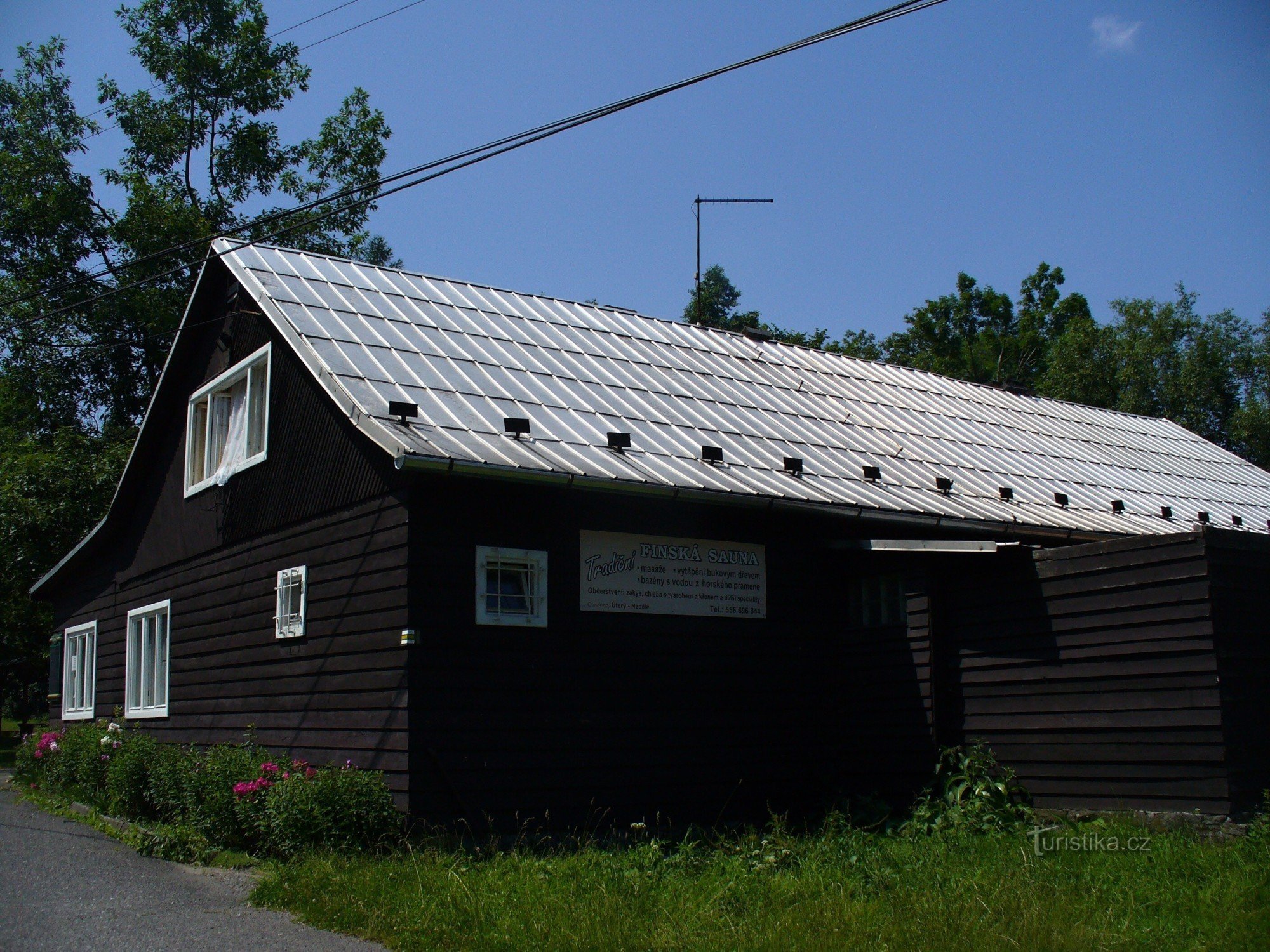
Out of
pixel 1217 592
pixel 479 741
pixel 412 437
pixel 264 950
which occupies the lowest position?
pixel 264 950

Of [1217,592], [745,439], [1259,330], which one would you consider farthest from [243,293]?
[1259,330]

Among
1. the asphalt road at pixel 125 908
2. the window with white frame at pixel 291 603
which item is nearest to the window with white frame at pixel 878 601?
the window with white frame at pixel 291 603

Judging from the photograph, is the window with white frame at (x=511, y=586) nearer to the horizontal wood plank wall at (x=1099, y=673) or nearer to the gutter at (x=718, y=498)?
the gutter at (x=718, y=498)

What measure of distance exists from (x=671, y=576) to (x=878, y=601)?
250cm

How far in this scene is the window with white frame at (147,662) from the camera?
15.3m

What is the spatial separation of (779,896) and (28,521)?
74.0 feet

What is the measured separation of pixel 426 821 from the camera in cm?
948

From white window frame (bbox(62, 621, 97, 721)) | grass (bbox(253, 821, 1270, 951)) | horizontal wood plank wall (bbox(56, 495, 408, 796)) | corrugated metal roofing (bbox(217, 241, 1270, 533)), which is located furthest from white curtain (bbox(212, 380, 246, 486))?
grass (bbox(253, 821, 1270, 951))

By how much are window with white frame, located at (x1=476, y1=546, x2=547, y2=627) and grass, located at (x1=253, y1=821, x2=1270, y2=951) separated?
81.5 inches

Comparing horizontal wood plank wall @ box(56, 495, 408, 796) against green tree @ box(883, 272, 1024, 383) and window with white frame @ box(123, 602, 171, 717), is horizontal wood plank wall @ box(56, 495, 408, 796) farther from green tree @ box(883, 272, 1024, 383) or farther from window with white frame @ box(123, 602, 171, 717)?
green tree @ box(883, 272, 1024, 383)

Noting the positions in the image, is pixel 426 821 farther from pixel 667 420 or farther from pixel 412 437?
pixel 667 420

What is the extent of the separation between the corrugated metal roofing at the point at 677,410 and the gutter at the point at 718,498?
72 millimetres

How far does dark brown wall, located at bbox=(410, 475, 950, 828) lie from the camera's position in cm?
994

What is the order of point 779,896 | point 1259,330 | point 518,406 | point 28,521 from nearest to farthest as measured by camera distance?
point 779,896
point 518,406
point 28,521
point 1259,330
